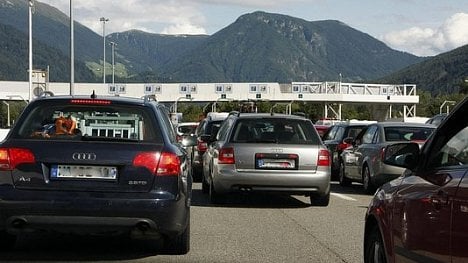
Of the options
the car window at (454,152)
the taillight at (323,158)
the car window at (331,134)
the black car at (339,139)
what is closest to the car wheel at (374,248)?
the car window at (454,152)

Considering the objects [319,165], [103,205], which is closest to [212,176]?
[319,165]

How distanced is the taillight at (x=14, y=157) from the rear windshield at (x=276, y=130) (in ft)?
19.2

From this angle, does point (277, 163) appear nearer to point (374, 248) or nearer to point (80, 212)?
point (80, 212)

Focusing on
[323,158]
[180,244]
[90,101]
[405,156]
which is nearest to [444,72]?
[323,158]

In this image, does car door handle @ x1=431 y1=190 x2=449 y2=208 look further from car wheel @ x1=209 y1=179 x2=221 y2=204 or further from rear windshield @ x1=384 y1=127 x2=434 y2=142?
rear windshield @ x1=384 y1=127 x2=434 y2=142

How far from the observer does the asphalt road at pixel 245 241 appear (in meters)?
8.00

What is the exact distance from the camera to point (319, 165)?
41.1 ft

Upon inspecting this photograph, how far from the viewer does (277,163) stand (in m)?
12.5

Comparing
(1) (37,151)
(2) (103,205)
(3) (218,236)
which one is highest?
(1) (37,151)

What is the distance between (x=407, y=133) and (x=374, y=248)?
10.3 m

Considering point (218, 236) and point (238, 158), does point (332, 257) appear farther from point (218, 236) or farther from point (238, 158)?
point (238, 158)

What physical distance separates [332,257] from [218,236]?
186cm

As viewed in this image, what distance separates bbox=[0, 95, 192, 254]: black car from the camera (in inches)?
281

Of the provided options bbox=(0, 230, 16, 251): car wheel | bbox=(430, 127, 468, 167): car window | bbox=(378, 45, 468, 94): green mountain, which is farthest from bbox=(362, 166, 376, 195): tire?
bbox=(378, 45, 468, 94): green mountain
